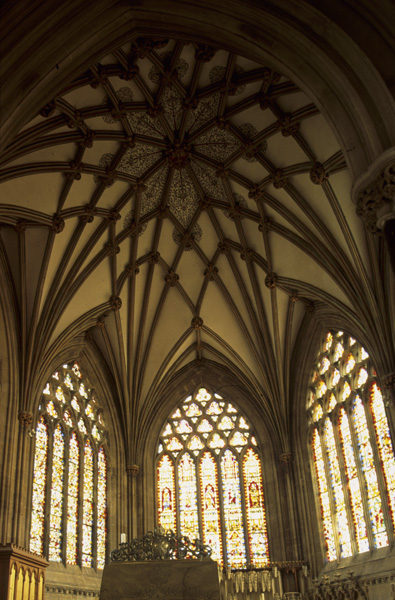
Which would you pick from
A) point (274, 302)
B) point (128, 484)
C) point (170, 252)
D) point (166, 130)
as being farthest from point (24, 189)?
point (128, 484)

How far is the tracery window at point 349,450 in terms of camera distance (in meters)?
14.2

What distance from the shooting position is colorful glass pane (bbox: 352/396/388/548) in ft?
46.1

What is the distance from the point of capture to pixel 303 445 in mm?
17125

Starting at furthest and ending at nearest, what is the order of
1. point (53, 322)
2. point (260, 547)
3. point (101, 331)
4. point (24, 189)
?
point (101, 331) → point (260, 547) → point (53, 322) → point (24, 189)

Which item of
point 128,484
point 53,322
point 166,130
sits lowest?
point 128,484

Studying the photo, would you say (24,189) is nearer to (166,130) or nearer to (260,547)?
(166,130)

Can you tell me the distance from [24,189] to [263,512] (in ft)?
33.6

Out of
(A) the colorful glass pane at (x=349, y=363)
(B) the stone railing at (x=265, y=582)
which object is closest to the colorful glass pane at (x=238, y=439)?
(B) the stone railing at (x=265, y=582)

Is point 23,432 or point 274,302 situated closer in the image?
point 23,432

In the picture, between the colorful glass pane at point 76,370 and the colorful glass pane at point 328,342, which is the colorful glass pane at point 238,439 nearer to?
the colorful glass pane at point 328,342

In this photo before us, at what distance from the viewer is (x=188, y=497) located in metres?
17.4

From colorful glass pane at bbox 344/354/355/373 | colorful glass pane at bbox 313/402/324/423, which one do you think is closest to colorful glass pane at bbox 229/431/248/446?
colorful glass pane at bbox 313/402/324/423

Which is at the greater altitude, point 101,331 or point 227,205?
point 227,205

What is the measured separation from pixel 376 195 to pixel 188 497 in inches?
478
